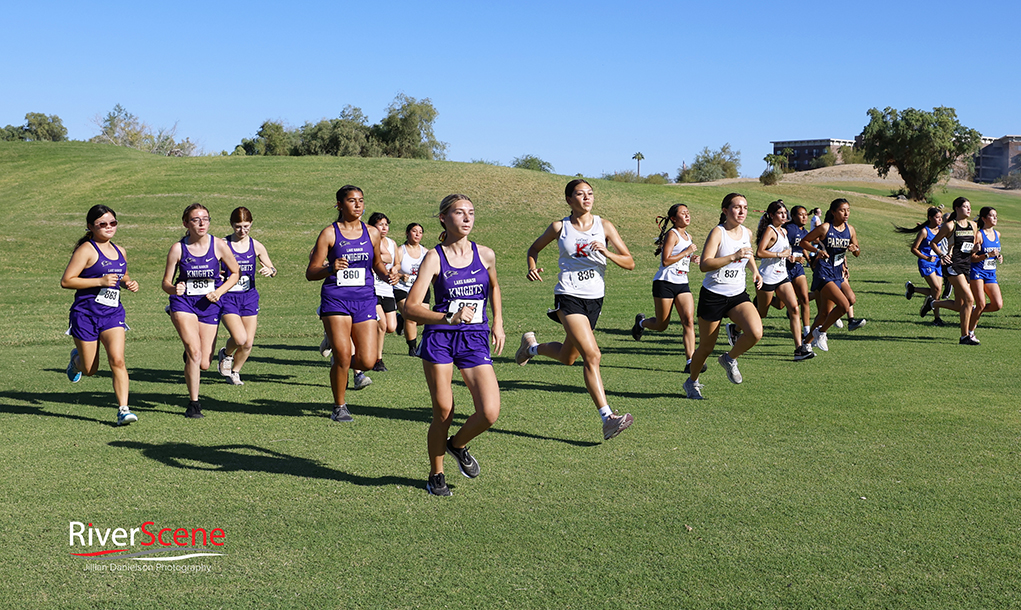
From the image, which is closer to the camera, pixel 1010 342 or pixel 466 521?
pixel 466 521

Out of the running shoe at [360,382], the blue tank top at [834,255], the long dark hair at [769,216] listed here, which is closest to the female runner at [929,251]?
the blue tank top at [834,255]

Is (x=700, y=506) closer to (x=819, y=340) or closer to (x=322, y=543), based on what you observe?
(x=322, y=543)

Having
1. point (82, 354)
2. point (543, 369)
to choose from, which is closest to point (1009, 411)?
point (543, 369)

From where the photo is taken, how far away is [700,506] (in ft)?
17.3

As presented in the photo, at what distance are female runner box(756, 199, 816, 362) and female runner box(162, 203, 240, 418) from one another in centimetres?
661

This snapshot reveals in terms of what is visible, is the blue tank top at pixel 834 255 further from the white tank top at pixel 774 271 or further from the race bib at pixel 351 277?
the race bib at pixel 351 277

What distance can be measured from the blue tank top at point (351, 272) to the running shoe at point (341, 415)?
3.51 feet

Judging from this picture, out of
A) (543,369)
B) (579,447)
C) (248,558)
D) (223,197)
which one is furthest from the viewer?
(223,197)

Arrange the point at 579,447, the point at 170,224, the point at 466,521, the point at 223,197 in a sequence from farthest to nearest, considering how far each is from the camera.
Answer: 1. the point at 223,197
2. the point at 170,224
3. the point at 579,447
4. the point at 466,521

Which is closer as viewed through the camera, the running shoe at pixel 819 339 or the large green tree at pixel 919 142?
the running shoe at pixel 819 339

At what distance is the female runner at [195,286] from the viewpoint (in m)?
8.03

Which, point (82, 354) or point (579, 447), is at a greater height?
point (82, 354)

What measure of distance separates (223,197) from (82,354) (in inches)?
1568

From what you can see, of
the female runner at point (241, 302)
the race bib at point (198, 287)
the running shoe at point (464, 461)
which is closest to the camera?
the running shoe at point (464, 461)
